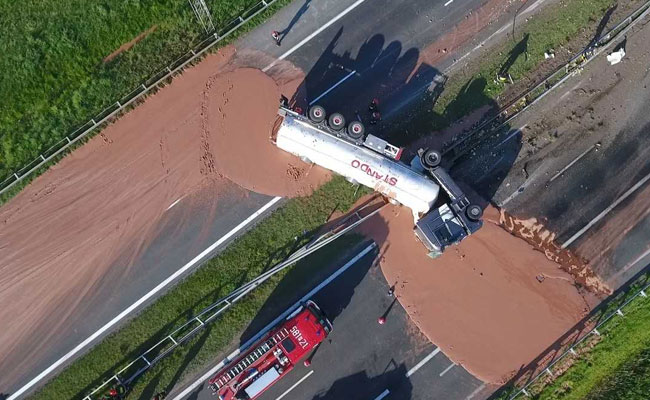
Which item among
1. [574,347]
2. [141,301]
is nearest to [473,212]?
[574,347]

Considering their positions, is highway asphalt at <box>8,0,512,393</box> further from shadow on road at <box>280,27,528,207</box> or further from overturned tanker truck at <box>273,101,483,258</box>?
overturned tanker truck at <box>273,101,483,258</box>

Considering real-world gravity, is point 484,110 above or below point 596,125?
above

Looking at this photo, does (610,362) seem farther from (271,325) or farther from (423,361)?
(271,325)

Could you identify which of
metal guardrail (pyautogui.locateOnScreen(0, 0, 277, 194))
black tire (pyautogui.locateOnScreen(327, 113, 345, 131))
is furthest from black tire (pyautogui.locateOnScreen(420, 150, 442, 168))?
metal guardrail (pyautogui.locateOnScreen(0, 0, 277, 194))

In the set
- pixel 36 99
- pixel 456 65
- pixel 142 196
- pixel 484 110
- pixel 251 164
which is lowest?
pixel 484 110

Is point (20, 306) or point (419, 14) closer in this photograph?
point (20, 306)

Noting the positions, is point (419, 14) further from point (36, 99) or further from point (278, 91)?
point (36, 99)

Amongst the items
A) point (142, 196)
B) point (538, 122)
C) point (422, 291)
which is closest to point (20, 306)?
point (142, 196)
